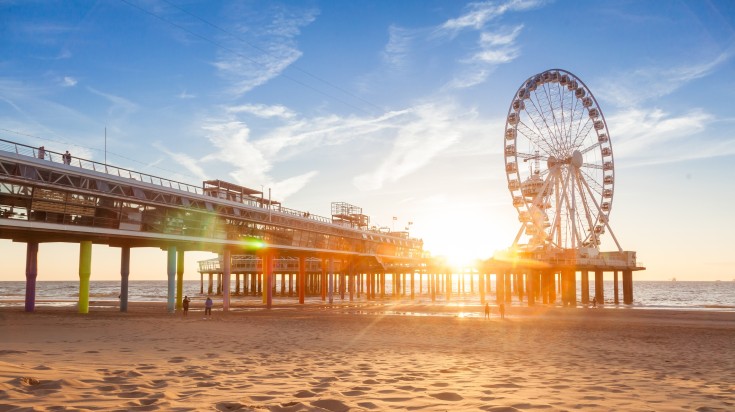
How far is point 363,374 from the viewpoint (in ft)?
36.2

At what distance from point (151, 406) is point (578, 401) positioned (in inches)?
246

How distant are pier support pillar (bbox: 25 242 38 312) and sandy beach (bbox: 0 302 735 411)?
22043mm

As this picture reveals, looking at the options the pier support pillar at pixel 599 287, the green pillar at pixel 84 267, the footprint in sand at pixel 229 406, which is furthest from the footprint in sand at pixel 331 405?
the pier support pillar at pixel 599 287

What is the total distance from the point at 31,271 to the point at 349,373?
37.7 metres

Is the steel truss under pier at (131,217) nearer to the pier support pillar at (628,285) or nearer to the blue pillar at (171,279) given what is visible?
the blue pillar at (171,279)

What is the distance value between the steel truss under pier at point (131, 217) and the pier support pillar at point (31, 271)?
7 centimetres

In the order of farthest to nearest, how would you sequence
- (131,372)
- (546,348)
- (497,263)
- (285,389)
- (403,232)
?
1. (403,232)
2. (497,263)
3. (546,348)
4. (131,372)
5. (285,389)

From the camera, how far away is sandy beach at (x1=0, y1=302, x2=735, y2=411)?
25.6 feet

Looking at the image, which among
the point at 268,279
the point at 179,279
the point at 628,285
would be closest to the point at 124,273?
the point at 179,279

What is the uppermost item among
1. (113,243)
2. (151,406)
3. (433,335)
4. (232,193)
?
(232,193)

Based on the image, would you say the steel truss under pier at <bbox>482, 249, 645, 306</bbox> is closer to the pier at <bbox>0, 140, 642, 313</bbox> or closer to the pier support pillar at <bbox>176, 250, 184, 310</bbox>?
the pier at <bbox>0, 140, 642, 313</bbox>

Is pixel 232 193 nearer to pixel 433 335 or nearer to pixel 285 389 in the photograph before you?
pixel 433 335

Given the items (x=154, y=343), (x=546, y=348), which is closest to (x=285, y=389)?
(x=154, y=343)

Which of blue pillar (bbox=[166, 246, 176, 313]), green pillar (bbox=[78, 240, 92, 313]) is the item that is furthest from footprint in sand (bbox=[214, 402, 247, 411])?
blue pillar (bbox=[166, 246, 176, 313])
